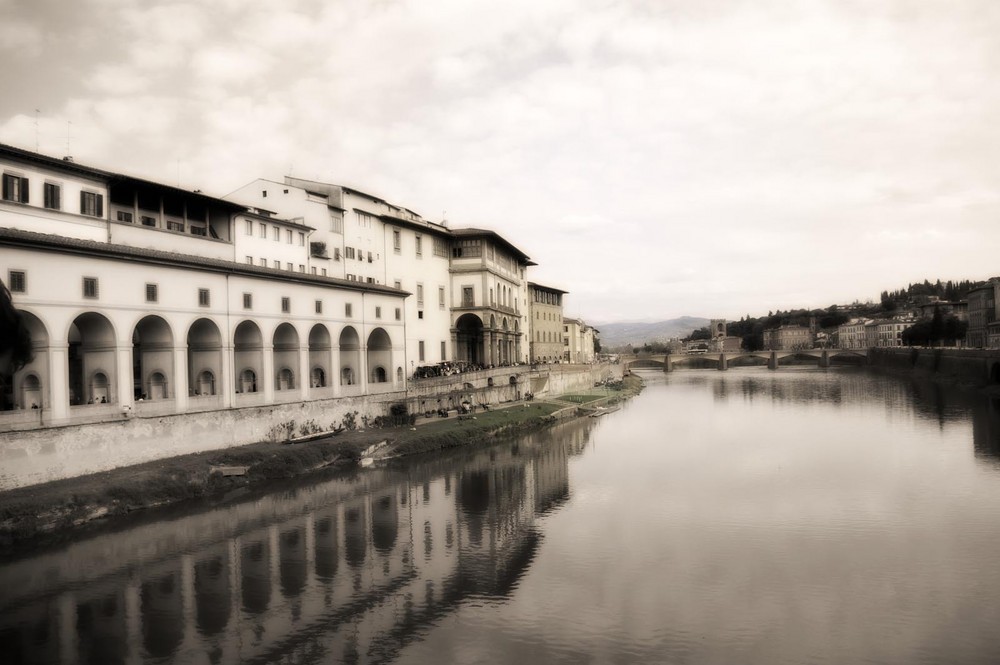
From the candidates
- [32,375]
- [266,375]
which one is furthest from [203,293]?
[32,375]

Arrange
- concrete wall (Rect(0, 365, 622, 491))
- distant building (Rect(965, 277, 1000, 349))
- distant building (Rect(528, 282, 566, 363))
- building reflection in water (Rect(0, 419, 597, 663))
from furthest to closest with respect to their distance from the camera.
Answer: distant building (Rect(965, 277, 1000, 349)), distant building (Rect(528, 282, 566, 363)), concrete wall (Rect(0, 365, 622, 491)), building reflection in water (Rect(0, 419, 597, 663))

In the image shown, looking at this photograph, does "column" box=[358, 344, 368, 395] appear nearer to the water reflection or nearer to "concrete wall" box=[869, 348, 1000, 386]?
the water reflection

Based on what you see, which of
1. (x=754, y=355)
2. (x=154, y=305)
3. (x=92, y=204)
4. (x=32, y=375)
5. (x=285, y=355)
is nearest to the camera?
(x=32, y=375)

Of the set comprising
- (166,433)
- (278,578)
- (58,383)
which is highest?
(58,383)

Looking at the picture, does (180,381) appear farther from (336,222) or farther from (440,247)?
(440,247)

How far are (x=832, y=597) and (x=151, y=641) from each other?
15166 mm

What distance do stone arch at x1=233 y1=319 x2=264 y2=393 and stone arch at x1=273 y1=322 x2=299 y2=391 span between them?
6.42 ft

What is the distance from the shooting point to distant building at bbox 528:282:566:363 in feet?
251

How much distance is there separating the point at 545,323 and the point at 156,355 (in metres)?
57.2

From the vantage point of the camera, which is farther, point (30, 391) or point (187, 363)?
point (187, 363)

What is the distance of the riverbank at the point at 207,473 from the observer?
67.1 feet

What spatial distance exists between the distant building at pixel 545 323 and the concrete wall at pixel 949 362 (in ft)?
137

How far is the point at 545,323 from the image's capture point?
8162cm

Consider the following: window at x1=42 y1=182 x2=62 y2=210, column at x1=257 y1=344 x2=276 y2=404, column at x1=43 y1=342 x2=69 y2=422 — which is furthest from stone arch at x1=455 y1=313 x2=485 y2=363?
column at x1=43 y1=342 x2=69 y2=422
